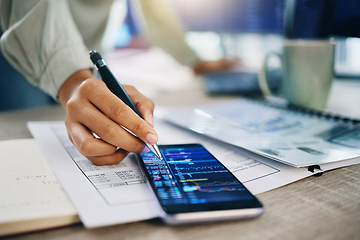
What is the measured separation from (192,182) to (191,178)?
0.03 feet

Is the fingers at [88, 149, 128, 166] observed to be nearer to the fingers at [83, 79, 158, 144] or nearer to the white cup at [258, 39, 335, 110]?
the fingers at [83, 79, 158, 144]

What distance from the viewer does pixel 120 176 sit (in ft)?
1.13

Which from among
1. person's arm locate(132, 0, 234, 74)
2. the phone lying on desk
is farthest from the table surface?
person's arm locate(132, 0, 234, 74)

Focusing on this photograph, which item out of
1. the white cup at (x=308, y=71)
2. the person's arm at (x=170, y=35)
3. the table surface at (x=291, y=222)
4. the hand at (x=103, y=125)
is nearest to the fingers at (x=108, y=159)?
the hand at (x=103, y=125)

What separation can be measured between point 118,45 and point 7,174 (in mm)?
1675

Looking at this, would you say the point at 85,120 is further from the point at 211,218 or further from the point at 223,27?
the point at 223,27

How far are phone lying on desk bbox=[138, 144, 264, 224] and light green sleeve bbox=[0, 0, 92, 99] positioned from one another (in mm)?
238

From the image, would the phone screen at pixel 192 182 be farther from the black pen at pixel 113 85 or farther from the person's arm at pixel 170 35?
the person's arm at pixel 170 35

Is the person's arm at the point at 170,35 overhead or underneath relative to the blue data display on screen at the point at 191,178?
overhead

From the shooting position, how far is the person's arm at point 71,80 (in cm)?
37

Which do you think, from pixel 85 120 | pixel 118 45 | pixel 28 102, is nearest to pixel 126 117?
pixel 85 120

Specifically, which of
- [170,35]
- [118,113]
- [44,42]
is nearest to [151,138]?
[118,113]

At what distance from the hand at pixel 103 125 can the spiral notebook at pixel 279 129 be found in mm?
131

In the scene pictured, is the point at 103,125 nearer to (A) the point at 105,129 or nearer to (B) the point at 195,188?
(A) the point at 105,129
